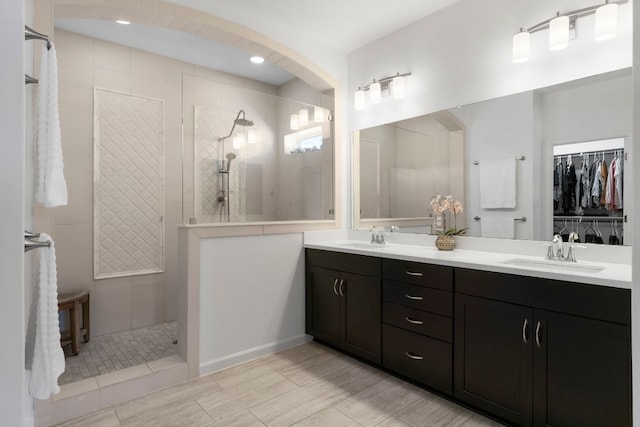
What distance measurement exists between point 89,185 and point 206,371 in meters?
1.98

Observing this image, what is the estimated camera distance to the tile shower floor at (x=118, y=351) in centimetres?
253

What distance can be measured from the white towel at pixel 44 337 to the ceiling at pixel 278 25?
6.68 ft

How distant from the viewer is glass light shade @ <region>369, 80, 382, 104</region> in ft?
10.4

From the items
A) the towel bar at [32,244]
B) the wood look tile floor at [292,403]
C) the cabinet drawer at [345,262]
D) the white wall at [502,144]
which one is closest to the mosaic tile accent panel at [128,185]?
the wood look tile floor at [292,403]

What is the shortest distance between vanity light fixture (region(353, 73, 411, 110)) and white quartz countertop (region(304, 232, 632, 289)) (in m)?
1.27

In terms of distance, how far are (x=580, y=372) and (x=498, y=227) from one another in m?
1.06

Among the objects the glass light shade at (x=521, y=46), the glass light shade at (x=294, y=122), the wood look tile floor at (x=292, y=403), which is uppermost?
the glass light shade at (x=521, y=46)

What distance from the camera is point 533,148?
232 centimetres

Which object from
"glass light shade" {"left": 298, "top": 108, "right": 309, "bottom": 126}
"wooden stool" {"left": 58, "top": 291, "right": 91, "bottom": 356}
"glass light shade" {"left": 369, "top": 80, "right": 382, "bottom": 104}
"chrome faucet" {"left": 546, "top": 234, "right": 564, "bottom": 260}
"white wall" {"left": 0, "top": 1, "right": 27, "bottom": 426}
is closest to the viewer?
"white wall" {"left": 0, "top": 1, "right": 27, "bottom": 426}

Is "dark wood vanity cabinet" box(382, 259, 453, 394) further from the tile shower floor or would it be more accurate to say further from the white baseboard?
the tile shower floor

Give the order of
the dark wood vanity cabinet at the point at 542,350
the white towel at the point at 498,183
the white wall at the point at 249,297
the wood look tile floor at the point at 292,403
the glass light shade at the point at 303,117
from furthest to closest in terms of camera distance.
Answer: the glass light shade at the point at 303,117, the white wall at the point at 249,297, the white towel at the point at 498,183, the wood look tile floor at the point at 292,403, the dark wood vanity cabinet at the point at 542,350

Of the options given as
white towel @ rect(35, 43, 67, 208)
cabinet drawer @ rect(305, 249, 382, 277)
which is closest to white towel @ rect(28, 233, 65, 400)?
white towel @ rect(35, 43, 67, 208)

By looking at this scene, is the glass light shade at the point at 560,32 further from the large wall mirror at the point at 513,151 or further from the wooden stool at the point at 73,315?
the wooden stool at the point at 73,315

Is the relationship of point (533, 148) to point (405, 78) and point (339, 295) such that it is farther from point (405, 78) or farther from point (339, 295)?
point (339, 295)
